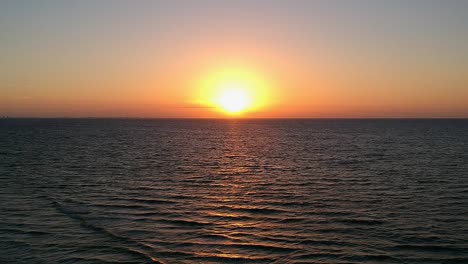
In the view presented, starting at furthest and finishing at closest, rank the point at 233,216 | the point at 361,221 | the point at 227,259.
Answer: the point at 233,216, the point at 361,221, the point at 227,259

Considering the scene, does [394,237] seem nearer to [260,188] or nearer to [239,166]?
[260,188]

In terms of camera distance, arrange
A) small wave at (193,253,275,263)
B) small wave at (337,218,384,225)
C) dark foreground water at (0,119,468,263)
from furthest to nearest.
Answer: small wave at (337,218,384,225) → dark foreground water at (0,119,468,263) → small wave at (193,253,275,263)

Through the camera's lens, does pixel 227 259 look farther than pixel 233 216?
No

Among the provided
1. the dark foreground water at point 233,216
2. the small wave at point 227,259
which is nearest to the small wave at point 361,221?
the dark foreground water at point 233,216

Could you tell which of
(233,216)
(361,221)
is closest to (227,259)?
(233,216)

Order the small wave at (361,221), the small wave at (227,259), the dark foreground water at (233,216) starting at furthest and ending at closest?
the small wave at (361,221) < the dark foreground water at (233,216) < the small wave at (227,259)

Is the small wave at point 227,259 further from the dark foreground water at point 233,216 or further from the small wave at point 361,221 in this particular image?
the small wave at point 361,221

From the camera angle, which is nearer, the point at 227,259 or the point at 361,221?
the point at 227,259

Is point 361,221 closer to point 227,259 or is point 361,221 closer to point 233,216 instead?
point 233,216

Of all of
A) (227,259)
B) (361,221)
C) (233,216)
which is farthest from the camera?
(233,216)

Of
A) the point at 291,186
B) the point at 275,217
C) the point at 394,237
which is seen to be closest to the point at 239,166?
the point at 291,186

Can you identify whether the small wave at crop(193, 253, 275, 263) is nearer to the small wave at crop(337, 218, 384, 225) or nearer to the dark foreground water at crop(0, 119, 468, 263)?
the dark foreground water at crop(0, 119, 468, 263)

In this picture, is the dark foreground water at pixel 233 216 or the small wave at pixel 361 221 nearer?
the dark foreground water at pixel 233 216

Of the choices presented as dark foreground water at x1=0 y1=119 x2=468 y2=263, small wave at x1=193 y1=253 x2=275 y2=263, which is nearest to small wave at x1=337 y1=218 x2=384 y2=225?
dark foreground water at x1=0 y1=119 x2=468 y2=263
